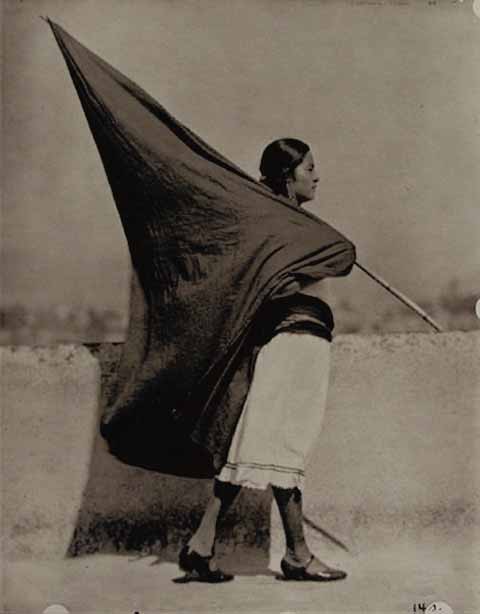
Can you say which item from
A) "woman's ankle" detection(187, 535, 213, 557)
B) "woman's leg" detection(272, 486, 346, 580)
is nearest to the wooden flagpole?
"woman's leg" detection(272, 486, 346, 580)

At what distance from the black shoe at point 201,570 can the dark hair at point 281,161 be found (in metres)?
1.07

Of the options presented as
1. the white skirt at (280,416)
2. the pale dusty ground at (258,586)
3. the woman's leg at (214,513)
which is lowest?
the pale dusty ground at (258,586)

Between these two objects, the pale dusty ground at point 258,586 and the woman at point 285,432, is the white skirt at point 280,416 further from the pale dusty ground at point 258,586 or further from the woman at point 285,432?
the pale dusty ground at point 258,586

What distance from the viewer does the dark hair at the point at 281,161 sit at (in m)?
3.52

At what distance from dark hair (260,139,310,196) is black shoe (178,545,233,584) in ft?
3.51

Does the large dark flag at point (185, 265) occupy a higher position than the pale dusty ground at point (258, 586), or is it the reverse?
the large dark flag at point (185, 265)

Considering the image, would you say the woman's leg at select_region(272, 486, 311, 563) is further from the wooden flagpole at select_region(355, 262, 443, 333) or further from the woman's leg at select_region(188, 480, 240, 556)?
the wooden flagpole at select_region(355, 262, 443, 333)

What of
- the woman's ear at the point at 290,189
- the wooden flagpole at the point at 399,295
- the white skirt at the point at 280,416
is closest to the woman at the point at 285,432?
the white skirt at the point at 280,416

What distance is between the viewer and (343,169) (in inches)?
151

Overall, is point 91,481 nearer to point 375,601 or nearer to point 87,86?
point 375,601

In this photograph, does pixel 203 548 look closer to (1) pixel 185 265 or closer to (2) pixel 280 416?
(2) pixel 280 416

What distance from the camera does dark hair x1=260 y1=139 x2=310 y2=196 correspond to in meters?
3.52

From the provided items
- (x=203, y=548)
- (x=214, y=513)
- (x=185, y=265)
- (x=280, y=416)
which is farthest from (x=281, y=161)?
(x=203, y=548)

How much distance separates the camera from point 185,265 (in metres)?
3.35
